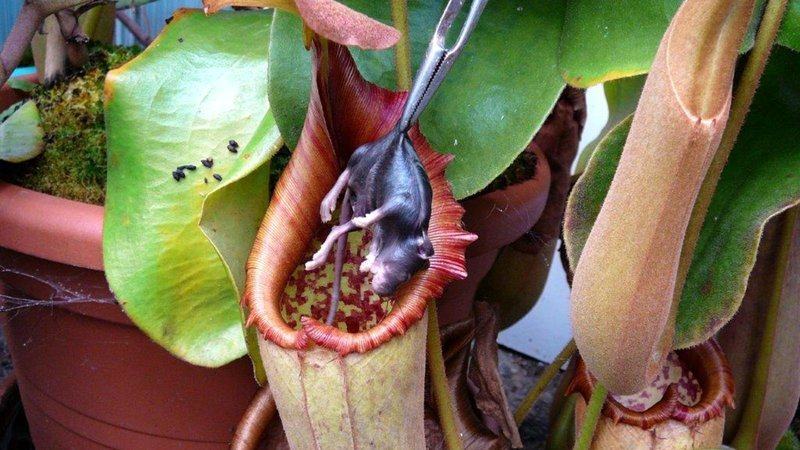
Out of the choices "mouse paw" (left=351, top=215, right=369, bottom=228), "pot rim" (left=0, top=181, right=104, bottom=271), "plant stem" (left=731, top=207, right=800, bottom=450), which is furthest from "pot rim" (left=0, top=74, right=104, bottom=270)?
"plant stem" (left=731, top=207, right=800, bottom=450)

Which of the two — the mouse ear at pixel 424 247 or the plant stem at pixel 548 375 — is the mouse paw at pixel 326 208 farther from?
the plant stem at pixel 548 375

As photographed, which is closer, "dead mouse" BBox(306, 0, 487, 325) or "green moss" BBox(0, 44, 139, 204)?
"dead mouse" BBox(306, 0, 487, 325)

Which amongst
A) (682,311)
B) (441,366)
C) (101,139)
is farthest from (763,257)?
(101,139)

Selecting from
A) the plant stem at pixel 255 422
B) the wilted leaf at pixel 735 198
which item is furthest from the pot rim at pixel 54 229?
the wilted leaf at pixel 735 198

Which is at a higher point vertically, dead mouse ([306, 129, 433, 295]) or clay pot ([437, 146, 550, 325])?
dead mouse ([306, 129, 433, 295])

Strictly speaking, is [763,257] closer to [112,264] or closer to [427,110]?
[427,110]

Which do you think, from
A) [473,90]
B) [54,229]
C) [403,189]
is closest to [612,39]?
[473,90]

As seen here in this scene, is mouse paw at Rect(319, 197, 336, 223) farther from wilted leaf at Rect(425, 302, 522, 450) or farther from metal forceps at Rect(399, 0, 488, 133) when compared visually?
wilted leaf at Rect(425, 302, 522, 450)
